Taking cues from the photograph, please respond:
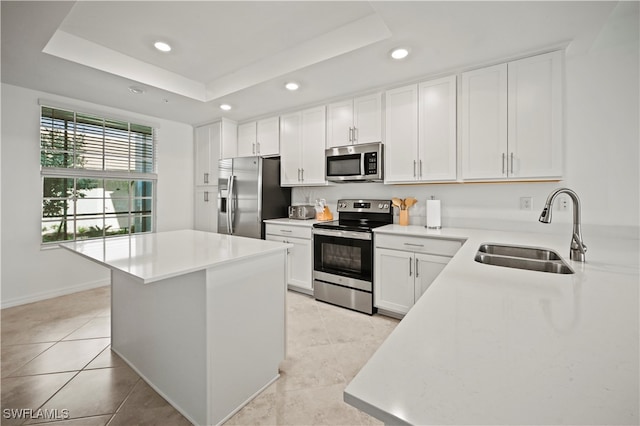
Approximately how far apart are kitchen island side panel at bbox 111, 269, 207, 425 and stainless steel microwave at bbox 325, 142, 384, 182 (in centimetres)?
211

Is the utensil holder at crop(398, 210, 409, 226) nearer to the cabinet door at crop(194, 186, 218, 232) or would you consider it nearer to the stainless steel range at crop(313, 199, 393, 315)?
the stainless steel range at crop(313, 199, 393, 315)

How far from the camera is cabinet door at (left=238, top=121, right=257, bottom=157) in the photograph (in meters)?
4.14

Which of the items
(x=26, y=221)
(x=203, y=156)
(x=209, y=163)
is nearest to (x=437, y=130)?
(x=209, y=163)

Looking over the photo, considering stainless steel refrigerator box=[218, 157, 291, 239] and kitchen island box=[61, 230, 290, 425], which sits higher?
stainless steel refrigerator box=[218, 157, 291, 239]

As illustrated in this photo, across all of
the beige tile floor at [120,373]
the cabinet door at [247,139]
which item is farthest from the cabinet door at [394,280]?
the cabinet door at [247,139]

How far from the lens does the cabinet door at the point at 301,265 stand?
3316mm

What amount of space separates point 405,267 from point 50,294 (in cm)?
404

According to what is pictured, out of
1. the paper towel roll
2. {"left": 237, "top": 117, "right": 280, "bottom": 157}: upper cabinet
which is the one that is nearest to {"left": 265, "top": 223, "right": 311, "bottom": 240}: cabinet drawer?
{"left": 237, "top": 117, "right": 280, "bottom": 157}: upper cabinet

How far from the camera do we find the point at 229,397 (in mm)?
1564

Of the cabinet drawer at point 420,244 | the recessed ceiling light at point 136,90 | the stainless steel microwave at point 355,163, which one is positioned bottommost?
the cabinet drawer at point 420,244

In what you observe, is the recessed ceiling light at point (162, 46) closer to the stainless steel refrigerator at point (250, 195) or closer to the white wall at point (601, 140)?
the stainless steel refrigerator at point (250, 195)

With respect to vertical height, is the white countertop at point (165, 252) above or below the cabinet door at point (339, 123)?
below

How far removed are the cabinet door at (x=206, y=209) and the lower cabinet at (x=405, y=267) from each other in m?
2.74

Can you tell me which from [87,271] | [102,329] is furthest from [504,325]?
[87,271]
